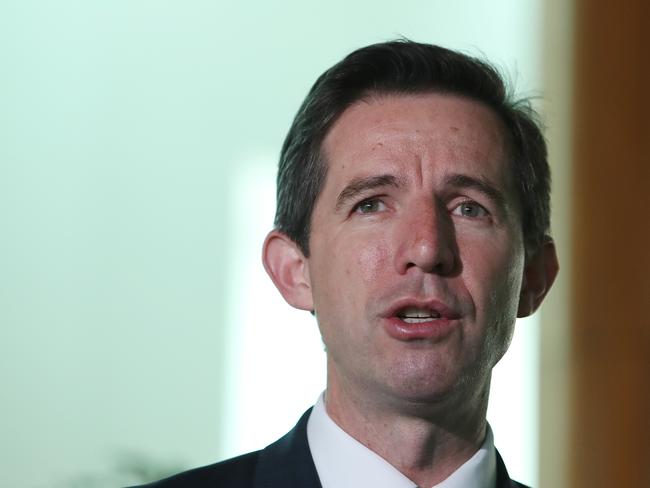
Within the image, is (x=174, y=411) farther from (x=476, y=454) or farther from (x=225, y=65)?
(x=476, y=454)

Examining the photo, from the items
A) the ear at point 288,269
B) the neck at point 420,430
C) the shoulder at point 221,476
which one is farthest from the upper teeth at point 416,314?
the shoulder at point 221,476

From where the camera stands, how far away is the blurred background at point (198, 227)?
106 inches

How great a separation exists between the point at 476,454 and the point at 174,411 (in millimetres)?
1405

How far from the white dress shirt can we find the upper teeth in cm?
20

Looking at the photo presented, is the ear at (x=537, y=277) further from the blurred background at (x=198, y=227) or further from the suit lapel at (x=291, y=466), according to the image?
the blurred background at (x=198, y=227)

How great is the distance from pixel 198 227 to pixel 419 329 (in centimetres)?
148

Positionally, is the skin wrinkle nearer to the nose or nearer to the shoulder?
the nose

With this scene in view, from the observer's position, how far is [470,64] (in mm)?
1716

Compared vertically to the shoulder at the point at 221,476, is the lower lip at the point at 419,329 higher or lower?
higher

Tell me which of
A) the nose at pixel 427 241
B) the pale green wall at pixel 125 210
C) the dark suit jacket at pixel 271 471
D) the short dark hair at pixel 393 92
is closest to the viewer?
the nose at pixel 427 241

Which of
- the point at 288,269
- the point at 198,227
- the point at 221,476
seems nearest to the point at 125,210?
the point at 198,227

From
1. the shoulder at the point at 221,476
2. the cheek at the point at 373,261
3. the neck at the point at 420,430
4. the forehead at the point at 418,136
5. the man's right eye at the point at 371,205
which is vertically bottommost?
the shoulder at the point at 221,476

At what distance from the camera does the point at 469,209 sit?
155cm

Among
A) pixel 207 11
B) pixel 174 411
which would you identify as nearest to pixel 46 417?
pixel 174 411
